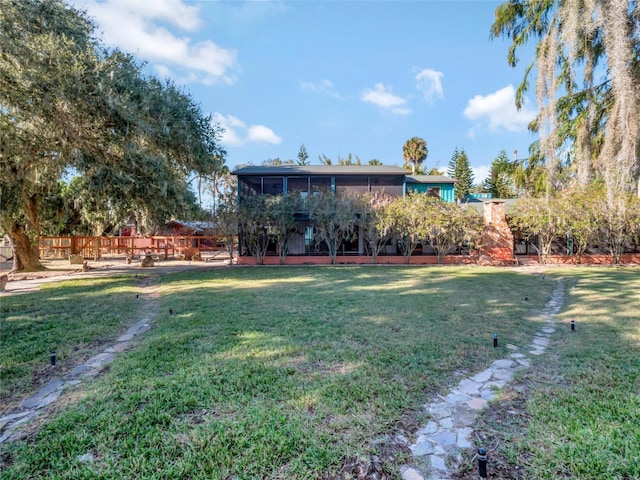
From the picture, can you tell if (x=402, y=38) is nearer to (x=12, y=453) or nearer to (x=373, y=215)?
(x=373, y=215)

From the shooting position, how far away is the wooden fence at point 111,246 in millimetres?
18484

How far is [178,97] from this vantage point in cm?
959

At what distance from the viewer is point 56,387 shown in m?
3.08

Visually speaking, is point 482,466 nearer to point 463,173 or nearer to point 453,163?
point 463,173

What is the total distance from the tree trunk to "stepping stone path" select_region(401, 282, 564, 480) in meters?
15.6

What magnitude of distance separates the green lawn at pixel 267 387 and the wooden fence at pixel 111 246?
493 inches

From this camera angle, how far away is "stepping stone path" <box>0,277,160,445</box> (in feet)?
8.04

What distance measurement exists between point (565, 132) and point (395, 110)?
10.9 meters

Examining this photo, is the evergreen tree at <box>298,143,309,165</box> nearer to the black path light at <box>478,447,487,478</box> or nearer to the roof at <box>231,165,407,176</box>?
the roof at <box>231,165,407,176</box>

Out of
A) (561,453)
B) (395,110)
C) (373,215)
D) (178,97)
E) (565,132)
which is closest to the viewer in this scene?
(561,453)

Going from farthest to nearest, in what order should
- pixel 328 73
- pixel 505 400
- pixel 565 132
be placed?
pixel 328 73, pixel 565 132, pixel 505 400

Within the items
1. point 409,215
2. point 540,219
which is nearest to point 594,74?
point 409,215

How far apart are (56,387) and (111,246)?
19.8 meters

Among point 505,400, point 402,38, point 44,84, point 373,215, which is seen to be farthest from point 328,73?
point 505,400
